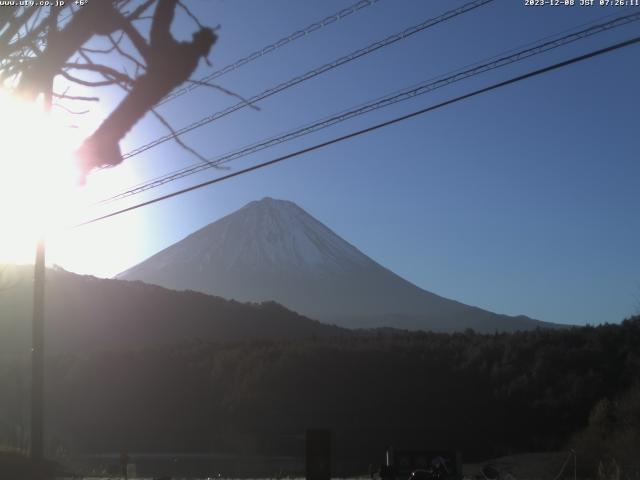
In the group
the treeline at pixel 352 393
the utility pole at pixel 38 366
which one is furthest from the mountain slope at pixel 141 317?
the utility pole at pixel 38 366

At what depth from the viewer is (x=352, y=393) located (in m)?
→ 50.8

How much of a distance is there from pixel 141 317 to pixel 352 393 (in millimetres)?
37554

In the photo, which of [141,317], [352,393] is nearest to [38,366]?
[352,393]

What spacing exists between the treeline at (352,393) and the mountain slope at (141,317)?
56.6 feet

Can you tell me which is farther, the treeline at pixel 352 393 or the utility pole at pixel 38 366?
the treeline at pixel 352 393

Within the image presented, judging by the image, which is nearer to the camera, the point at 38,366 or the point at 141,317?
the point at 38,366

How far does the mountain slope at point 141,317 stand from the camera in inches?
3071

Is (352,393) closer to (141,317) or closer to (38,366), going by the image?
(38,366)

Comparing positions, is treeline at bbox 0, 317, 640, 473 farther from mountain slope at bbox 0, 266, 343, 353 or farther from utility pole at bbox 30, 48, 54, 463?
utility pole at bbox 30, 48, 54, 463

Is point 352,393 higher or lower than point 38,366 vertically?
lower

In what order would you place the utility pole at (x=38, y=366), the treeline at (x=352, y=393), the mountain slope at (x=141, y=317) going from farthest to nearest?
the mountain slope at (x=141, y=317) < the treeline at (x=352, y=393) < the utility pole at (x=38, y=366)

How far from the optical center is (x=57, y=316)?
7962 cm

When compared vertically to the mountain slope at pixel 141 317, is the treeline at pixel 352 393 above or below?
below

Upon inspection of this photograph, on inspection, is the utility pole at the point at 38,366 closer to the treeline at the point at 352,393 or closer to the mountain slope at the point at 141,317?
the treeline at the point at 352,393
